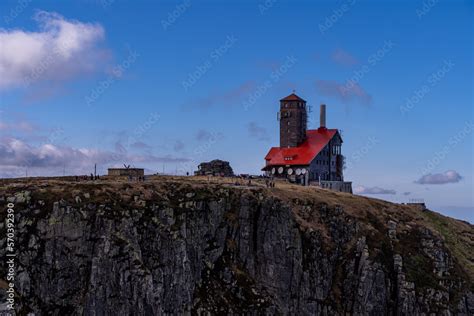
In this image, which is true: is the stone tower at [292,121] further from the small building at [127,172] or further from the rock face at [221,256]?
the small building at [127,172]

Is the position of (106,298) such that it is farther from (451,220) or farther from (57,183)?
(451,220)

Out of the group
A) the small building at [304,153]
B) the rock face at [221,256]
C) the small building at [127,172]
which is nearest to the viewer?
the rock face at [221,256]

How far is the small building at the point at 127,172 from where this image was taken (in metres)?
127

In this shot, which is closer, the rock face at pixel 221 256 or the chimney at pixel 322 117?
the rock face at pixel 221 256

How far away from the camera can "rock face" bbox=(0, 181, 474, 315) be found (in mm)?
97000

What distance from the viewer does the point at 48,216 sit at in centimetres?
9775

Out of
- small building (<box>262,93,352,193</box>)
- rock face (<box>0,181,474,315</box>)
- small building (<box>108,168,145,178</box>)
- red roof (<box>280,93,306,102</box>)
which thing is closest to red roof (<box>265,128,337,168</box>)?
small building (<box>262,93,352,193</box>)

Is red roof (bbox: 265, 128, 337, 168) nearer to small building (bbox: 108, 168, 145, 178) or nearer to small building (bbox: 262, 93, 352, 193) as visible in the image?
small building (bbox: 262, 93, 352, 193)

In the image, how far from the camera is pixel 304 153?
154875 mm

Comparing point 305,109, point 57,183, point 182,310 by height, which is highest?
point 305,109

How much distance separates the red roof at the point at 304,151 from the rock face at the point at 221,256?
79.2 ft

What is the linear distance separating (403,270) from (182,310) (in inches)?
1670

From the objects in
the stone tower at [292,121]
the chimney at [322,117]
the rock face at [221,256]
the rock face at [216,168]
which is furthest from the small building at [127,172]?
the chimney at [322,117]

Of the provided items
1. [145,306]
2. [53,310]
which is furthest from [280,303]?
[53,310]
